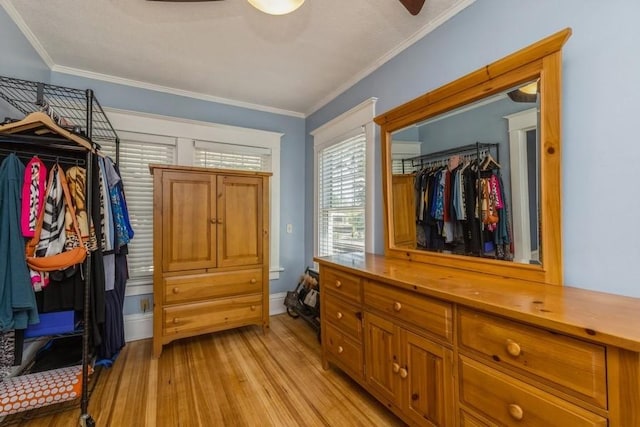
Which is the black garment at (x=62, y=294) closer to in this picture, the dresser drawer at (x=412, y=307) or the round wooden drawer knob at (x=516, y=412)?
the dresser drawer at (x=412, y=307)

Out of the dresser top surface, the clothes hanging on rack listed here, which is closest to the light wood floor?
the dresser top surface

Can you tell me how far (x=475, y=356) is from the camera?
1.19m

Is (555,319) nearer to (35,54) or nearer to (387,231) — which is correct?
(387,231)

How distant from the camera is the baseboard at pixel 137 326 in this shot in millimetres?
2820

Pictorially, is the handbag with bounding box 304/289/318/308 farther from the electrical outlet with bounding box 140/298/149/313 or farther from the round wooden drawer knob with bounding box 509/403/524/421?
the round wooden drawer knob with bounding box 509/403/524/421

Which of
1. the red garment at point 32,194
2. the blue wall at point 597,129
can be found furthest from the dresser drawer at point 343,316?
the red garment at point 32,194

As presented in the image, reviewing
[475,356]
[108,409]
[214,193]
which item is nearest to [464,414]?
[475,356]

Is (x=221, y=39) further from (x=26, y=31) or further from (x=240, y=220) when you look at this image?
(x=240, y=220)

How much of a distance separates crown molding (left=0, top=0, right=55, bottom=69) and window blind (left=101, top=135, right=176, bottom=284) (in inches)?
31.4

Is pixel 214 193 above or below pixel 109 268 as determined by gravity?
above

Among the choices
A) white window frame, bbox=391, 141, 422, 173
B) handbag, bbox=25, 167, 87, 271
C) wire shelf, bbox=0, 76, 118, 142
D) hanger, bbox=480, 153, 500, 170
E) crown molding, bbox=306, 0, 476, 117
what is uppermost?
crown molding, bbox=306, 0, 476, 117

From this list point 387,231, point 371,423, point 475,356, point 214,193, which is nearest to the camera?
point 475,356

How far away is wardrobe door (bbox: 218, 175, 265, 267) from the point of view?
8.93 feet

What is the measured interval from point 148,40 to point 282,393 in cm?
277
